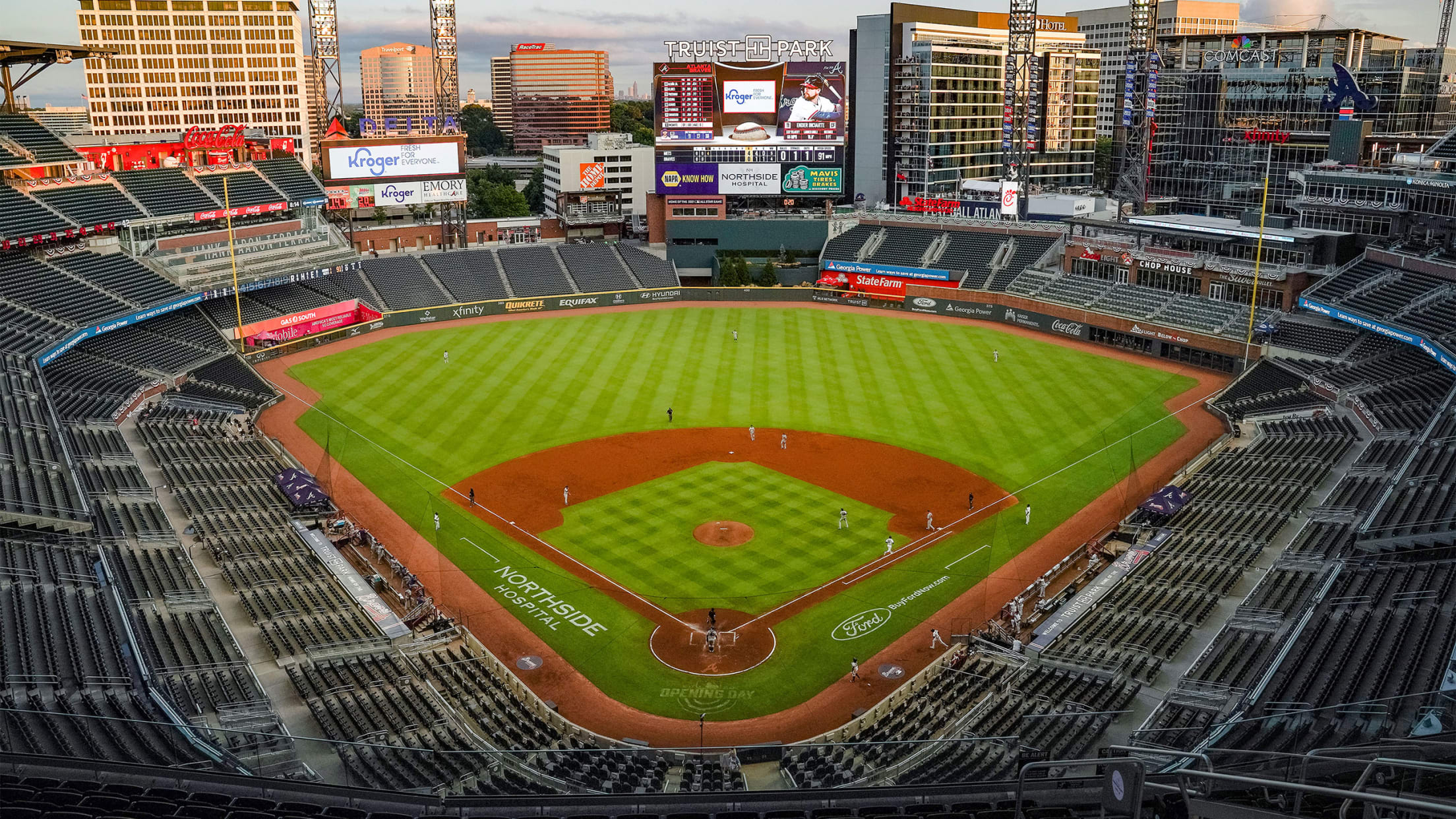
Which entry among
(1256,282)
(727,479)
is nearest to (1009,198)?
(1256,282)

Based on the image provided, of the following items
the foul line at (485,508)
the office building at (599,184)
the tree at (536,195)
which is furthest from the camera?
the tree at (536,195)

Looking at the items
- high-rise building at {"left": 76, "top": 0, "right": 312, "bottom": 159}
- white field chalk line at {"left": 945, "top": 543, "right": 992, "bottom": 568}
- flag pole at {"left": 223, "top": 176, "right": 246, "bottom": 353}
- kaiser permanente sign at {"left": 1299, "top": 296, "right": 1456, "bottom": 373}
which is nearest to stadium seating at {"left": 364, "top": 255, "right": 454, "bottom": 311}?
flag pole at {"left": 223, "top": 176, "right": 246, "bottom": 353}

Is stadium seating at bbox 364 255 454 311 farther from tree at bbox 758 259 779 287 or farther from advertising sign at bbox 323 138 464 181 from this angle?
tree at bbox 758 259 779 287

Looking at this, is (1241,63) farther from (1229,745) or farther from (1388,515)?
(1229,745)

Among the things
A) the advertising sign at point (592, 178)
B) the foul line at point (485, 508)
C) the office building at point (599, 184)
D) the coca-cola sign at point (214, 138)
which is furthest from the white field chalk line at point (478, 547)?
the advertising sign at point (592, 178)

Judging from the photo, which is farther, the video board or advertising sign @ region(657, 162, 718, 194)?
advertising sign @ region(657, 162, 718, 194)

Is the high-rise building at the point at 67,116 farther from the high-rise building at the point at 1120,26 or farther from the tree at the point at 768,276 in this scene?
the high-rise building at the point at 1120,26
